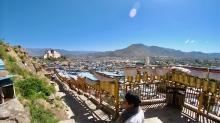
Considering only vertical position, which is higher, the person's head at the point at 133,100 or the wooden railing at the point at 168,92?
the person's head at the point at 133,100

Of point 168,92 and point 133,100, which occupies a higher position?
point 133,100

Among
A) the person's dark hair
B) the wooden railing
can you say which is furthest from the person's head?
the wooden railing

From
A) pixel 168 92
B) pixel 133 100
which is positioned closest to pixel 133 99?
pixel 133 100

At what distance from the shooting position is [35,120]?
7.86 meters

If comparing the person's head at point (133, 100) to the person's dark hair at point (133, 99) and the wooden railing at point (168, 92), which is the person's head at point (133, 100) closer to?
the person's dark hair at point (133, 99)

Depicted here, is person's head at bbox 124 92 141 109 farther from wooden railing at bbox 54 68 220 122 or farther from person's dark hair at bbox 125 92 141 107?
wooden railing at bbox 54 68 220 122

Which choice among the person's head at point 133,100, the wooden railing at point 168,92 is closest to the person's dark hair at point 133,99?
the person's head at point 133,100

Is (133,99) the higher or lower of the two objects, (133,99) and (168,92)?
the higher

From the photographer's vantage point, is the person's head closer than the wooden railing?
Yes

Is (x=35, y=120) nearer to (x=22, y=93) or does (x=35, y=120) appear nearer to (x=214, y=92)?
(x=22, y=93)

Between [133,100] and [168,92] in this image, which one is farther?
[168,92]

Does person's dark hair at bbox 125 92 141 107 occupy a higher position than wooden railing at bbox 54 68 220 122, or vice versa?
person's dark hair at bbox 125 92 141 107

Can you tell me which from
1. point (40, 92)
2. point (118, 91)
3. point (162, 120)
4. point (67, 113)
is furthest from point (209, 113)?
point (40, 92)

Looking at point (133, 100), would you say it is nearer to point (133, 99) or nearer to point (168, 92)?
point (133, 99)
